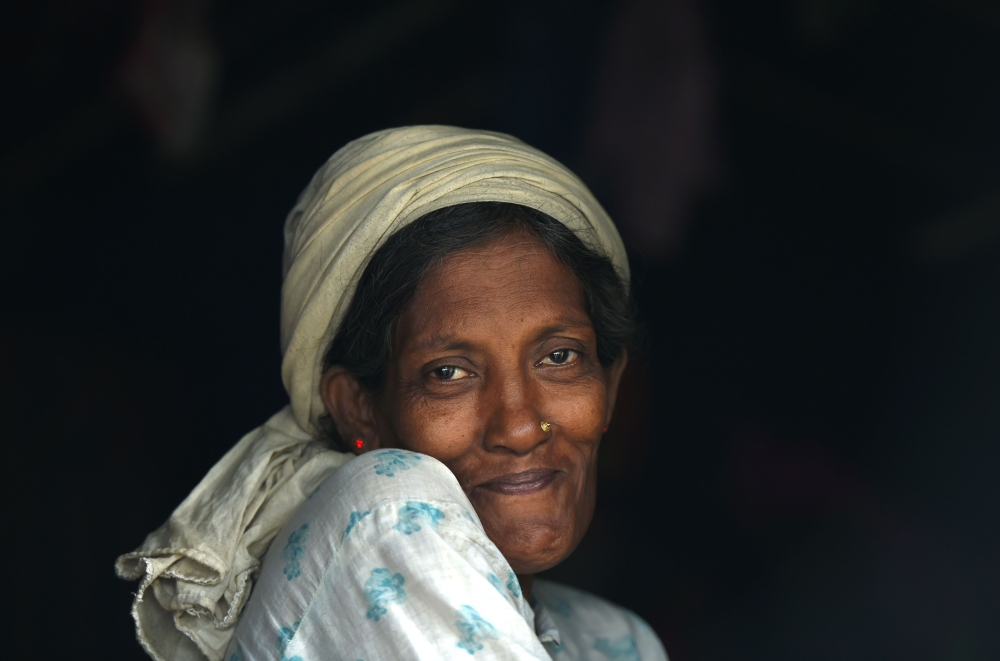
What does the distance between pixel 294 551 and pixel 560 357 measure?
A: 30.3 inches

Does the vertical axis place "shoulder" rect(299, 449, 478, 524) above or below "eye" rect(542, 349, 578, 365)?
below

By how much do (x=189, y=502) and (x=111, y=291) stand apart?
315 centimetres

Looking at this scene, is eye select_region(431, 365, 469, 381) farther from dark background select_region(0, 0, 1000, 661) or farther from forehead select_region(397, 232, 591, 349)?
dark background select_region(0, 0, 1000, 661)

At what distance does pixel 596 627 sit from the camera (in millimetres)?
2482

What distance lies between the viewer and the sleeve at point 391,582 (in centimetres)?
131

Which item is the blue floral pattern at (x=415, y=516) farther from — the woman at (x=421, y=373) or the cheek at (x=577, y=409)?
the cheek at (x=577, y=409)

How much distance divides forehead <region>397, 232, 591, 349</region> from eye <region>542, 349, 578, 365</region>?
0.25 ft

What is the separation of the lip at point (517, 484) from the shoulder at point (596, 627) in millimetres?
637

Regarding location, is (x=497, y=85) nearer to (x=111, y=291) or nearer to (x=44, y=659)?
(x=111, y=291)

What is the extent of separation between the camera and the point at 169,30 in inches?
142

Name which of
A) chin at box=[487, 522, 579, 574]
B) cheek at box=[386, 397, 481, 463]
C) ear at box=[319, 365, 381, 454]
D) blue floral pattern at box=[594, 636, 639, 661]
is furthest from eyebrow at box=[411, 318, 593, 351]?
blue floral pattern at box=[594, 636, 639, 661]

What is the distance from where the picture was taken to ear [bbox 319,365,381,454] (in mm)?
2068

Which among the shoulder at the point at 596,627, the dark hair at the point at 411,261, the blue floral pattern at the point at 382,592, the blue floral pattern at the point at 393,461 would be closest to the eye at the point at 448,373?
the dark hair at the point at 411,261

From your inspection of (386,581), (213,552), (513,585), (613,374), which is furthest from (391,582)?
(613,374)
